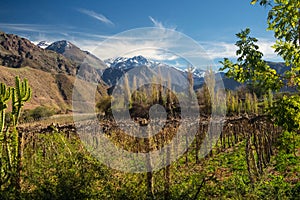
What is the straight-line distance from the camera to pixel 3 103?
8.50 metres

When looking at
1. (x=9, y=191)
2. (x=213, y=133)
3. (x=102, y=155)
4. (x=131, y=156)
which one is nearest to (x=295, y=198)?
(x=131, y=156)

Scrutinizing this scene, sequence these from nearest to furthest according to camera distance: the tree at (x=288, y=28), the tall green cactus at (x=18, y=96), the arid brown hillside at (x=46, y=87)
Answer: the tree at (x=288, y=28) < the tall green cactus at (x=18, y=96) < the arid brown hillside at (x=46, y=87)

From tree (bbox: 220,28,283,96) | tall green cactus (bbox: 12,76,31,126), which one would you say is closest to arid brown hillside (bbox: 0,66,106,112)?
tall green cactus (bbox: 12,76,31,126)

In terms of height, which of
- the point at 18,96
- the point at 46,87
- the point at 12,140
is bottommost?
the point at 12,140

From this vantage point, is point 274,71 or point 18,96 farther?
point 18,96

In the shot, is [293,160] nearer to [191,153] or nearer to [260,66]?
[191,153]

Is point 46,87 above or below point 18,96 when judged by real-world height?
above

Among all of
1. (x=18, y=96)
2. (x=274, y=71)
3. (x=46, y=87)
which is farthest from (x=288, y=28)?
(x=46, y=87)

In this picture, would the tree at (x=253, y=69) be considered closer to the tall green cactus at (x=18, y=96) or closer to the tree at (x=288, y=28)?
the tree at (x=288, y=28)

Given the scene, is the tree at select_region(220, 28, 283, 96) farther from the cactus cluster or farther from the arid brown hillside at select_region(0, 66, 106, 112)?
the arid brown hillside at select_region(0, 66, 106, 112)

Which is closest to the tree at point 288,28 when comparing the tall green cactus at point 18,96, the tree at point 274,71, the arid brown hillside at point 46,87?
the tree at point 274,71

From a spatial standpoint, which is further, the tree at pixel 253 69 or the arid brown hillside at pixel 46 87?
the arid brown hillside at pixel 46 87

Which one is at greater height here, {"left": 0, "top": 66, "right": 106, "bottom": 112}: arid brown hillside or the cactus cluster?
{"left": 0, "top": 66, "right": 106, "bottom": 112}: arid brown hillside

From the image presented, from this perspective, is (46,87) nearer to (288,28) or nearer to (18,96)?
(18,96)
